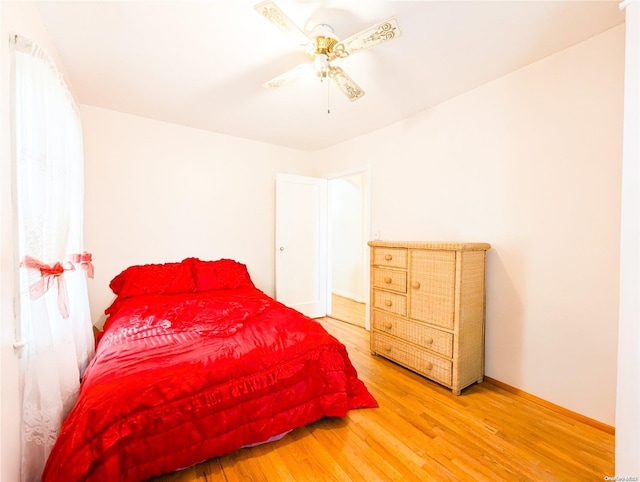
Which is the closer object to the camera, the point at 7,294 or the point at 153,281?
the point at 7,294

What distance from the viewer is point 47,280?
48.0 inches

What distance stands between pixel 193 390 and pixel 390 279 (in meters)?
1.77

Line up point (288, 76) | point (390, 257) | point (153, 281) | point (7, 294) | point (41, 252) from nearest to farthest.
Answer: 1. point (7, 294)
2. point (41, 252)
3. point (288, 76)
4. point (390, 257)
5. point (153, 281)

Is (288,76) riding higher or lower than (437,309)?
higher

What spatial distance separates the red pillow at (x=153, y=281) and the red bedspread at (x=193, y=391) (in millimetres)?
619

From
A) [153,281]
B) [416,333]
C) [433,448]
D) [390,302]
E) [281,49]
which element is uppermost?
[281,49]

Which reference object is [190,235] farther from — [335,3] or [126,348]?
[335,3]

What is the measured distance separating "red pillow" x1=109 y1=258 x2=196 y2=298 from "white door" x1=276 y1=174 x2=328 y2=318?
3.77 ft

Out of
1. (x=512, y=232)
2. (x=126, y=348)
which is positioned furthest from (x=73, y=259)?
(x=512, y=232)

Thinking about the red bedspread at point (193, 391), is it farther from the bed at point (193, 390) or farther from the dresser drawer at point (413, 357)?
the dresser drawer at point (413, 357)

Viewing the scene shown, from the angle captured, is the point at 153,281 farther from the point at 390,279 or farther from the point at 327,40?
the point at 327,40

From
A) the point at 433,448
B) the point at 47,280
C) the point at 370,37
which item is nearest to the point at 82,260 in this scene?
the point at 47,280

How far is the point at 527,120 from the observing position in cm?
195

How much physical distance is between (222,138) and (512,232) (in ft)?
10.6
